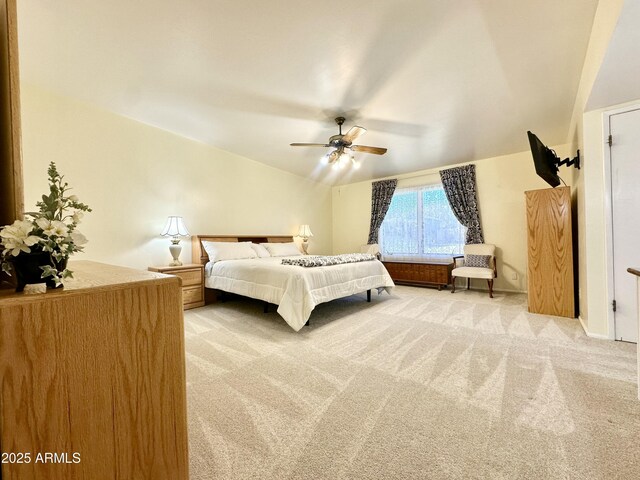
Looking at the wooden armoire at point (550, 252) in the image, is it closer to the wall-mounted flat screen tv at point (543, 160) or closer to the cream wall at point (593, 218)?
the wall-mounted flat screen tv at point (543, 160)

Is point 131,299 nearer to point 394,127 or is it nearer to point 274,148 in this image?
point 394,127

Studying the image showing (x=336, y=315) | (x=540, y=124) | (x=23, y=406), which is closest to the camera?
(x=23, y=406)

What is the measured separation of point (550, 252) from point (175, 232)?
4905mm

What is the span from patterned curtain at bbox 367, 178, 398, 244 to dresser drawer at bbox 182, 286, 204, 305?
12.4 ft

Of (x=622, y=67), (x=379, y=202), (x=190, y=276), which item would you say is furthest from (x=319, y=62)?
(x=379, y=202)

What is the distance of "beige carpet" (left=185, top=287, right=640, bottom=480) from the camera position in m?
1.20

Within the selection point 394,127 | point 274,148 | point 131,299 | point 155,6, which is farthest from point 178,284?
point 274,148

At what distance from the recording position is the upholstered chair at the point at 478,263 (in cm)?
427

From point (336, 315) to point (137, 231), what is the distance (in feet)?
9.78

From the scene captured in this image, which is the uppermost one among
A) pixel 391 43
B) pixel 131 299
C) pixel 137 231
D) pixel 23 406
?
pixel 391 43

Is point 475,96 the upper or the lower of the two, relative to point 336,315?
upper

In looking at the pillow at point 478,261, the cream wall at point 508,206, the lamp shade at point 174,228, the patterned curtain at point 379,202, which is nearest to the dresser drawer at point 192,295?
the lamp shade at point 174,228

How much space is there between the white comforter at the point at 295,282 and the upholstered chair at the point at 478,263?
141cm

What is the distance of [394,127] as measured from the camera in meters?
3.85
